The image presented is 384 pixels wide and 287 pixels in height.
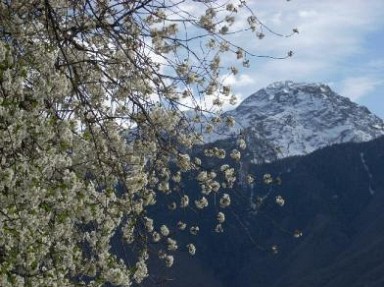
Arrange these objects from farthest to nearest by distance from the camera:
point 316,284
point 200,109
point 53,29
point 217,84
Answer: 1. point 316,284
2. point 217,84
3. point 200,109
4. point 53,29

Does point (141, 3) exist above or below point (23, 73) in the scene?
above

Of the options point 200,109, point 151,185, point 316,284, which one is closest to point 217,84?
point 200,109

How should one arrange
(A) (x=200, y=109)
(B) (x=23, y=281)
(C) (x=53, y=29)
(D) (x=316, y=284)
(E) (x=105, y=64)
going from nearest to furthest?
(B) (x=23, y=281) < (C) (x=53, y=29) < (E) (x=105, y=64) < (A) (x=200, y=109) < (D) (x=316, y=284)

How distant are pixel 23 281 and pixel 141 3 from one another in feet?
11.8

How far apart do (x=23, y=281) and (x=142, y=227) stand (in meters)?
2.96

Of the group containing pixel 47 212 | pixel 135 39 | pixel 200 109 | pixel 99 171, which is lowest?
pixel 47 212

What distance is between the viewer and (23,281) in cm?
564

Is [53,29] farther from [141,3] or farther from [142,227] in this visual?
[142,227]

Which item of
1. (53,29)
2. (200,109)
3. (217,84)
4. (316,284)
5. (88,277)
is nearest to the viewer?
(53,29)

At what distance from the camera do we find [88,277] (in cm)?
762

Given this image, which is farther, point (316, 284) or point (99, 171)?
point (316, 284)

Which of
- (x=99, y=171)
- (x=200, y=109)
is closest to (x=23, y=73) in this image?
(x=99, y=171)

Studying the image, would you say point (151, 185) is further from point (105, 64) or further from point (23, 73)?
point (23, 73)

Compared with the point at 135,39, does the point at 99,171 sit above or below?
below
